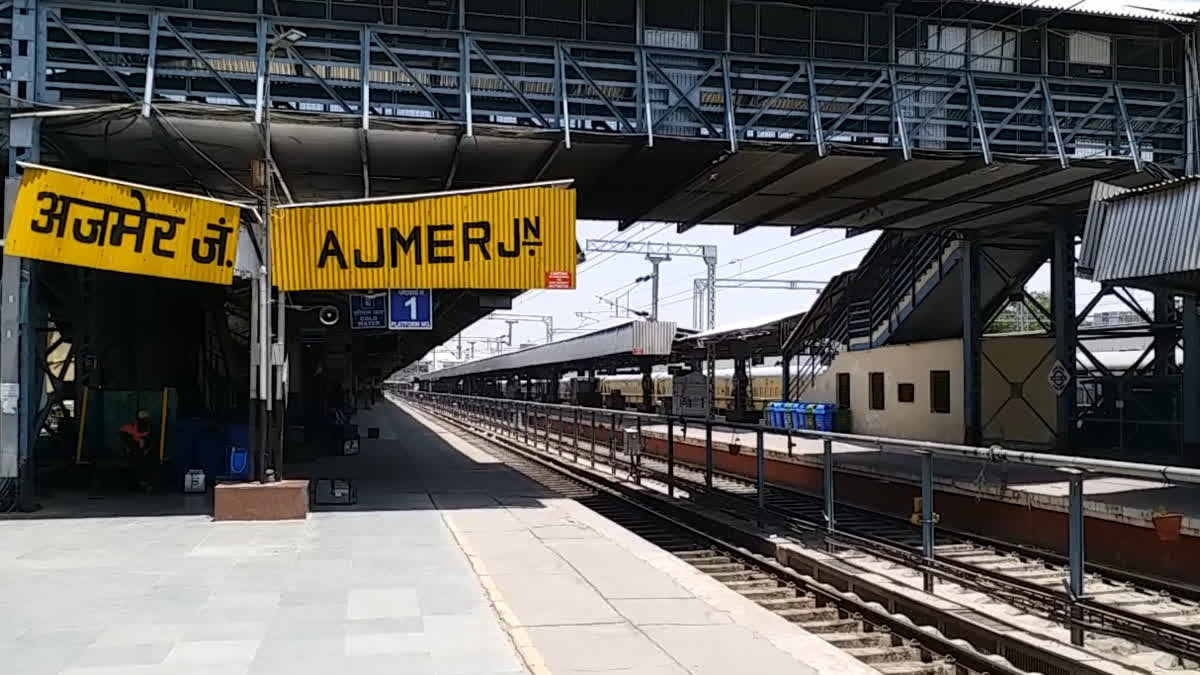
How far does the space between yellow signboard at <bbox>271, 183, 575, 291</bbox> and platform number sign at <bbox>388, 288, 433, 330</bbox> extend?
145 centimetres

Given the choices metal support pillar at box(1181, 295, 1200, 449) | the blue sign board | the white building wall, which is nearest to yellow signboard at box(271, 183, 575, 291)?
the blue sign board

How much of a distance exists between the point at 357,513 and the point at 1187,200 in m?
10.5

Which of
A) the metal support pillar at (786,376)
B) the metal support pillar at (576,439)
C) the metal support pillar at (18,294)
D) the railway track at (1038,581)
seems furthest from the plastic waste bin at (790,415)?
the metal support pillar at (18,294)

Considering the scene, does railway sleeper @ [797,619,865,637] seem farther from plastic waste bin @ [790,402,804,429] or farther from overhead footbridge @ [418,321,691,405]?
overhead footbridge @ [418,321,691,405]

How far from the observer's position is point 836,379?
30.4 metres

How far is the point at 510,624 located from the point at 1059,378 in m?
15.6

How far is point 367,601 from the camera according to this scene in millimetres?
7832

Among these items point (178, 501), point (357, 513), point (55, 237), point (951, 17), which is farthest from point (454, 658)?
point (951, 17)

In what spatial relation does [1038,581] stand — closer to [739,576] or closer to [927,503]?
[927,503]

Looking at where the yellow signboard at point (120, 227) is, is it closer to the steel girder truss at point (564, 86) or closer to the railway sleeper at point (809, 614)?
the steel girder truss at point (564, 86)

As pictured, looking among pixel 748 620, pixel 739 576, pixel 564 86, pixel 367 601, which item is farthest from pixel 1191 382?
pixel 367 601

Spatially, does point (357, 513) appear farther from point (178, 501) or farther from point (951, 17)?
point (951, 17)

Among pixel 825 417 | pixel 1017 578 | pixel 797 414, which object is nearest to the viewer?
pixel 1017 578

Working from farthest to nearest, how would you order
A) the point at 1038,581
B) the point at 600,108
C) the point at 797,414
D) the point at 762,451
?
the point at 797,414
the point at 600,108
the point at 762,451
the point at 1038,581
